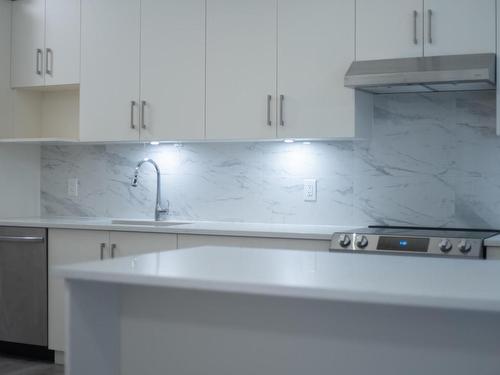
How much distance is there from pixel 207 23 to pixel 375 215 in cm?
150

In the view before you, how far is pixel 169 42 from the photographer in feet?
14.9

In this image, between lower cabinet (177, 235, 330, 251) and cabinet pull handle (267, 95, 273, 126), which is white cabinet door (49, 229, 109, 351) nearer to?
lower cabinet (177, 235, 330, 251)

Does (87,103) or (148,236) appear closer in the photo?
(148,236)

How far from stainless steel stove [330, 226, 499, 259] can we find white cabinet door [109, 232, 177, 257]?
3.31 ft

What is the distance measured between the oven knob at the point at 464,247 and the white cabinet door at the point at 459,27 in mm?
988

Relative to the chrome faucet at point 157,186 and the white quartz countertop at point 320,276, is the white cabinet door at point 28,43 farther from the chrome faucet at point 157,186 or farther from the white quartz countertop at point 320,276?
the white quartz countertop at point 320,276

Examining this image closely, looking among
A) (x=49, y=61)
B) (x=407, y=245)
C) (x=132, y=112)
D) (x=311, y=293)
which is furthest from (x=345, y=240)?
(x=49, y=61)

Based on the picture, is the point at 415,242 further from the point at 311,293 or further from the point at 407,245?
the point at 311,293

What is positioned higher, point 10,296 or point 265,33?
point 265,33

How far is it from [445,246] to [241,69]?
1.56m

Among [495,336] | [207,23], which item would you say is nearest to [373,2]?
[207,23]

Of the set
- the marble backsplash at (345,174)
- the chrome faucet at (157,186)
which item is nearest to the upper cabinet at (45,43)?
the marble backsplash at (345,174)

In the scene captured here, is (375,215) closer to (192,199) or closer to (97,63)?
(192,199)

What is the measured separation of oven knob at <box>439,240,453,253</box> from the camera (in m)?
3.56
